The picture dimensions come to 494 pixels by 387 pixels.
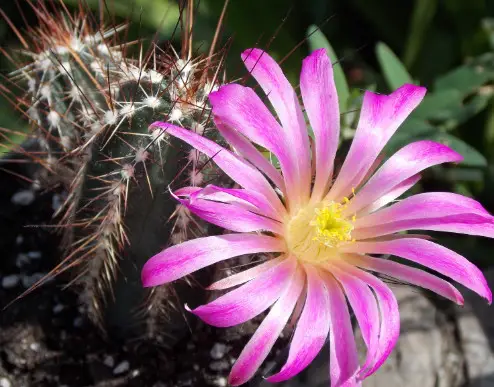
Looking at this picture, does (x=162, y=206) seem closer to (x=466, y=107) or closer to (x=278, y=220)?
(x=278, y=220)

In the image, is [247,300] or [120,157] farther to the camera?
[120,157]

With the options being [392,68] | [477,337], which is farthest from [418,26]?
[477,337]

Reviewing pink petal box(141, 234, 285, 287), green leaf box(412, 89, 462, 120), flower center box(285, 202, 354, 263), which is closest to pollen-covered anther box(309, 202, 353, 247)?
flower center box(285, 202, 354, 263)

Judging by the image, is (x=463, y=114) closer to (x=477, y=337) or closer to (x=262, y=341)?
(x=477, y=337)

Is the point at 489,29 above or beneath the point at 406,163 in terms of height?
above

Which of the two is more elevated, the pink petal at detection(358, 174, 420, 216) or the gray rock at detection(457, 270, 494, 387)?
the pink petal at detection(358, 174, 420, 216)

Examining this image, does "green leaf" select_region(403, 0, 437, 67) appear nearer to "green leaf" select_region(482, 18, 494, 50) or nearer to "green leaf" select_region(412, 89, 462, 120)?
"green leaf" select_region(482, 18, 494, 50)

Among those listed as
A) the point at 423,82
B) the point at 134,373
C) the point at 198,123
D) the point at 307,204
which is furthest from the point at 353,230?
the point at 423,82
